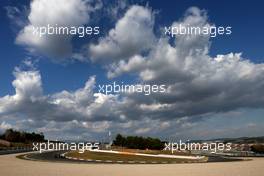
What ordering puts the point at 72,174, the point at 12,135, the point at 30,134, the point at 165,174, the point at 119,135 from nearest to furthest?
1. the point at 72,174
2. the point at 165,174
3. the point at 119,135
4. the point at 12,135
5. the point at 30,134

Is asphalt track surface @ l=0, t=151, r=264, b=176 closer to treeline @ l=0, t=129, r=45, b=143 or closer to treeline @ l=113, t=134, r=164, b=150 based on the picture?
treeline @ l=113, t=134, r=164, b=150

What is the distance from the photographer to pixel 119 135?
132750 millimetres

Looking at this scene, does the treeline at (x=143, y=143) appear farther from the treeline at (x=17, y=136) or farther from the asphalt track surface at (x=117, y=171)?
the asphalt track surface at (x=117, y=171)

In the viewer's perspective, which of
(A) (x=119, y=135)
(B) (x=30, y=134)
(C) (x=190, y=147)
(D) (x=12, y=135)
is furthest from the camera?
(B) (x=30, y=134)

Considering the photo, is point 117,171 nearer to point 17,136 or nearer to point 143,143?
point 143,143

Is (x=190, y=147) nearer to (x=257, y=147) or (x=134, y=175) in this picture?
(x=257, y=147)

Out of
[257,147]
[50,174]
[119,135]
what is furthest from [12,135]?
[50,174]

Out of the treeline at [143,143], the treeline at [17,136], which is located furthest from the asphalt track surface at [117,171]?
the treeline at [17,136]

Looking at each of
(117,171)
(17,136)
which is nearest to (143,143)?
(17,136)

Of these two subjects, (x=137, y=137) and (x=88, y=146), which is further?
(x=137, y=137)

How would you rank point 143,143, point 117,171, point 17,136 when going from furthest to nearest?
1. point 17,136
2. point 143,143
3. point 117,171

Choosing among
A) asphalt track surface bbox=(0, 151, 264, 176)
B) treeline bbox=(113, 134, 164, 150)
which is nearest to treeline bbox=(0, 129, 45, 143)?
treeline bbox=(113, 134, 164, 150)

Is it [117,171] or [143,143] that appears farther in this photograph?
[143,143]

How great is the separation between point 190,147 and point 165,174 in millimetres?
88808
